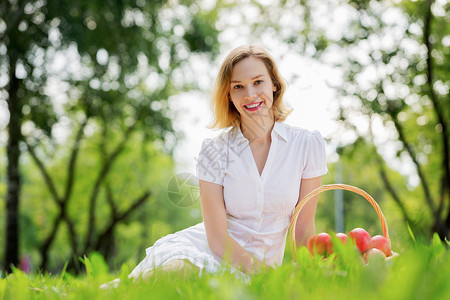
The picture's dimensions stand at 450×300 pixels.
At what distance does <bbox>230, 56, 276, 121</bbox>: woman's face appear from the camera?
325 centimetres

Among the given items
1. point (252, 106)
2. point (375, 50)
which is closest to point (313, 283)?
point (252, 106)

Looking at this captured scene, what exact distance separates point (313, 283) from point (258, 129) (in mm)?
1706

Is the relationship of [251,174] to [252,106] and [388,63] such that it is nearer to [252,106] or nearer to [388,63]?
[252,106]

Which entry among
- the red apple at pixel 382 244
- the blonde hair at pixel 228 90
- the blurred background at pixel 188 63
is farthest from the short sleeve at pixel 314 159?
the blurred background at pixel 188 63

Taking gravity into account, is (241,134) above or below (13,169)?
above

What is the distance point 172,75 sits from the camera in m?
14.8

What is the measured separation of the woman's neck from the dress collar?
51 millimetres

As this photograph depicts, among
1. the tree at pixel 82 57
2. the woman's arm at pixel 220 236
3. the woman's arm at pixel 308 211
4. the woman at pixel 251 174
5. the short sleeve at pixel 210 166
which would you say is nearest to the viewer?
the woman's arm at pixel 220 236

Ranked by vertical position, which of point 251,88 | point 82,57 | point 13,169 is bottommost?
point 13,169

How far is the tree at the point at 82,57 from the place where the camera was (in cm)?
994

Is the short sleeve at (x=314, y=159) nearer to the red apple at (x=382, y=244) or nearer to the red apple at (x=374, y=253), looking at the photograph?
the red apple at (x=382, y=244)

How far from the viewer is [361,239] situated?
114 inches

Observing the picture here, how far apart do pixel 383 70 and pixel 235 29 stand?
395 cm

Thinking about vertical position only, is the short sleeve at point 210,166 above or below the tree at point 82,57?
below
